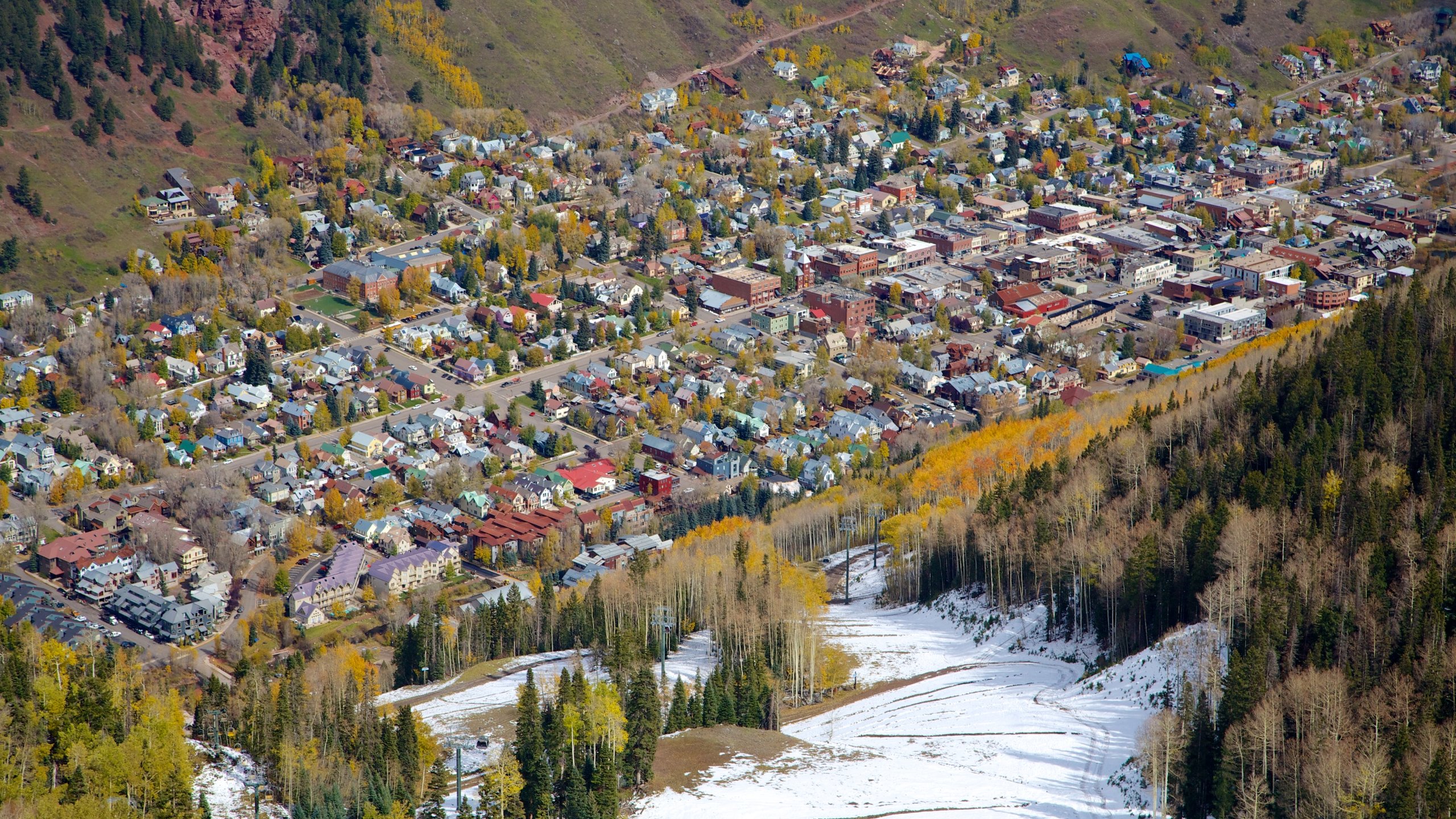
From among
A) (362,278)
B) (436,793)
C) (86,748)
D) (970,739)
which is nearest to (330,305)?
(362,278)

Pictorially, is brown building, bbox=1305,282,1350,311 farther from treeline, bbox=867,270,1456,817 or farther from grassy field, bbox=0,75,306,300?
grassy field, bbox=0,75,306,300

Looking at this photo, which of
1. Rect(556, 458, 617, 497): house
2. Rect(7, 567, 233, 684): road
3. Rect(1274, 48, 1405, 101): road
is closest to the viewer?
Rect(7, 567, 233, 684): road

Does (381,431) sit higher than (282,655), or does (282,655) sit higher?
(381,431)

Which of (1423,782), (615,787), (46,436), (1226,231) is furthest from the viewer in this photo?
(1226,231)

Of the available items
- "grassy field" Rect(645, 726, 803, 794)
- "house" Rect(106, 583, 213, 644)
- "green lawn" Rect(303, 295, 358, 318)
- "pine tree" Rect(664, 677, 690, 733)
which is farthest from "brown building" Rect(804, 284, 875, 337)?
"grassy field" Rect(645, 726, 803, 794)

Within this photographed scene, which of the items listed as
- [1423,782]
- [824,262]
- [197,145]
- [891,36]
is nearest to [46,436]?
[197,145]

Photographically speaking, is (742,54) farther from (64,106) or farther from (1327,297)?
(1327,297)

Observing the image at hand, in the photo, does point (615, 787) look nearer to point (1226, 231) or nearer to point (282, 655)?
point (282, 655)

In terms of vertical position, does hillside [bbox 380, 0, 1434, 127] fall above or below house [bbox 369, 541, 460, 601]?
above
